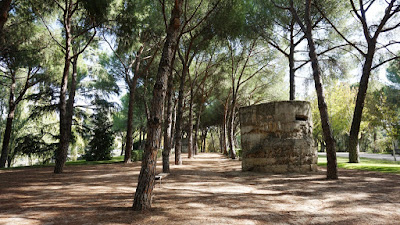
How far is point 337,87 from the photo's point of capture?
72.8 ft

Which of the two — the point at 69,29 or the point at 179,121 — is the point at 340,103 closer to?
the point at 179,121

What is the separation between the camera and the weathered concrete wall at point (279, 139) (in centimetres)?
809

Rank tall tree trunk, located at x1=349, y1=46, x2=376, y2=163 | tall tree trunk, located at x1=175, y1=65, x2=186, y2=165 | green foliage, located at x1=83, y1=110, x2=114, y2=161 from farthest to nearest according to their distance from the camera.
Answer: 1. green foliage, located at x1=83, y1=110, x2=114, y2=161
2. tall tree trunk, located at x1=175, y1=65, x2=186, y2=165
3. tall tree trunk, located at x1=349, y1=46, x2=376, y2=163

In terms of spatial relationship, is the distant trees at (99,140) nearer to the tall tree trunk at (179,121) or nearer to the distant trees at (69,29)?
the distant trees at (69,29)

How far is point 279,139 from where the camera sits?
27.1ft

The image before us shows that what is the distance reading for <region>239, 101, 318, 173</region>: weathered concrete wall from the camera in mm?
8086

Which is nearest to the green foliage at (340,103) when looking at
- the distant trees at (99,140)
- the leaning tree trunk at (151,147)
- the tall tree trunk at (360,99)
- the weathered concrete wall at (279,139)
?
the tall tree trunk at (360,99)

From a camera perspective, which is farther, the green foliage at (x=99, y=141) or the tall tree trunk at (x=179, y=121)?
the green foliage at (x=99, y=141)

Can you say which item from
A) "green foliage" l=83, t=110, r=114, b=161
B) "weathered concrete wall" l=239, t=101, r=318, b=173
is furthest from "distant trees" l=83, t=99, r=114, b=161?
"weathered concrete wall" l=239, t=101, r=318, b=173

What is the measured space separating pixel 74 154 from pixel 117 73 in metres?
10.3

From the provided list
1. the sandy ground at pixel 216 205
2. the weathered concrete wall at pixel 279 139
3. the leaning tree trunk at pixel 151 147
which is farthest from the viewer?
the weathered concrete wall at pixel 279 139

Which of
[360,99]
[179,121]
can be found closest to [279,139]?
[179,121]

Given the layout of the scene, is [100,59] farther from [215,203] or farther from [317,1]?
[215,203]

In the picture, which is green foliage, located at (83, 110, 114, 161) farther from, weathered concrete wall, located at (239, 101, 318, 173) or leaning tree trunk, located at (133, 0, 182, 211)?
leaning tree trunk, located at (133, 0, 182, 211)
